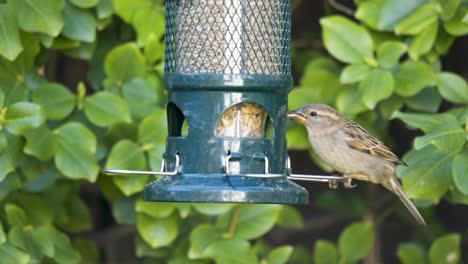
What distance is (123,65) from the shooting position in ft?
17.2

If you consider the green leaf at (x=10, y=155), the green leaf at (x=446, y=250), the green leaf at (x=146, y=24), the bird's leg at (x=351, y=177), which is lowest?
the green leaf at (x=446, y=250)

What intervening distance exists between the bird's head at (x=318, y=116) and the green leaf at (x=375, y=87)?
17 centimetres

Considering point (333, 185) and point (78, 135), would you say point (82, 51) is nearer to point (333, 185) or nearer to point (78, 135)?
point (78, 135)

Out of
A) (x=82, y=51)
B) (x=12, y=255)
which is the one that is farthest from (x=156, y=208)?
(x=82, y=51)

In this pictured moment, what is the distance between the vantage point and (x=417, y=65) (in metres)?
5.12

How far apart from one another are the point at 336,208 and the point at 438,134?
221 centimetres

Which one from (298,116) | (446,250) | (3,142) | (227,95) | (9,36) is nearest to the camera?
(227,95)

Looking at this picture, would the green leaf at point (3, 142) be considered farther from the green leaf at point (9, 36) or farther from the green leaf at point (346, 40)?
the green leaf at point (346, 40)

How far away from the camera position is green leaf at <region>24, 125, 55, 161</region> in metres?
4.83

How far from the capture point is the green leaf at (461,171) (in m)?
4.54

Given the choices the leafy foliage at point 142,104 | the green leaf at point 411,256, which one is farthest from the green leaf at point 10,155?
the green leaf at point 411,256

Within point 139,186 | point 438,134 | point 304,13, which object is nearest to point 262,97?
point 438,134

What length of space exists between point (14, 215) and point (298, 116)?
1458 mm

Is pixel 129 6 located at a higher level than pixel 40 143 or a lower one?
higher
